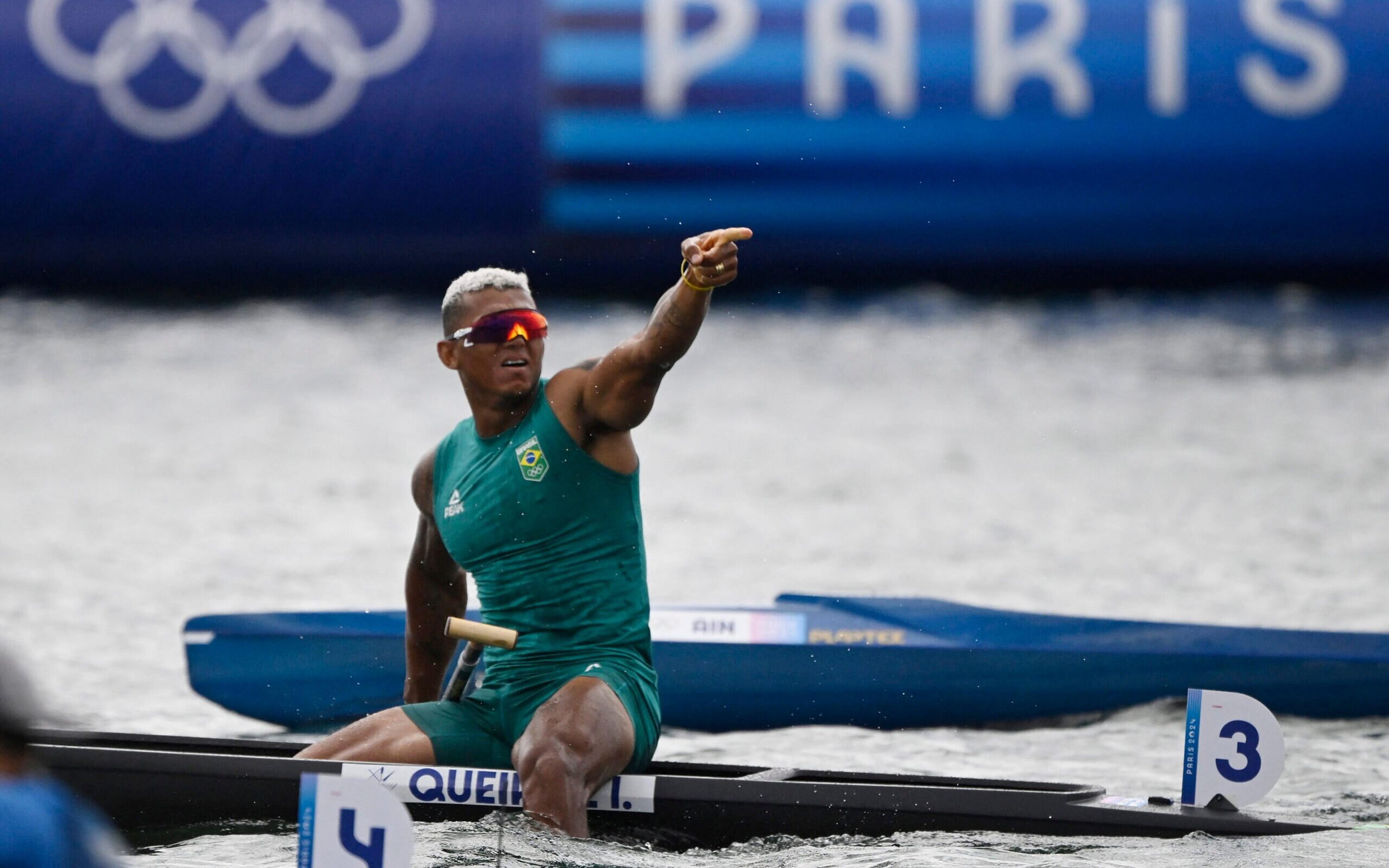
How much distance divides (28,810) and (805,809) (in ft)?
8.46

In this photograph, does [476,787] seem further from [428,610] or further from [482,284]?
[482,284]

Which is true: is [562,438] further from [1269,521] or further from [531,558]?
[1269,521]

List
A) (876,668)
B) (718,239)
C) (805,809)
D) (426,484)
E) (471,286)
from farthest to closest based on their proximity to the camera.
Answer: (876,668) → (426,484) → (471,286) → (805,809) → (718,239)

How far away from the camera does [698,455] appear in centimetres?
1346

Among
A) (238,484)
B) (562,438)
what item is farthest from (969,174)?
(562,438)

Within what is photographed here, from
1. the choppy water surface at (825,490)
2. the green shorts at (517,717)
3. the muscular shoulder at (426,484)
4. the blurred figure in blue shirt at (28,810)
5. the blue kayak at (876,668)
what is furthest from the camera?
the blue kayak at (876,668)

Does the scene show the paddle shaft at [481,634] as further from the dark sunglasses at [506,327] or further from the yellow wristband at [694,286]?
the yellow wristband at [694,286]

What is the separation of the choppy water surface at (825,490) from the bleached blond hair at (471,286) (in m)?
1.31

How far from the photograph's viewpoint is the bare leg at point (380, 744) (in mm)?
4750

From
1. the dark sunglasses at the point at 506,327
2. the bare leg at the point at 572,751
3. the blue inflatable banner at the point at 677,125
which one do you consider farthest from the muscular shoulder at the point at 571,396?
the blue inflatable banner at the point at 677,125

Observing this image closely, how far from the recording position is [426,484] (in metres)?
5.16

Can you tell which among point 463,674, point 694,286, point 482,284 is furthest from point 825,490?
point 694,286

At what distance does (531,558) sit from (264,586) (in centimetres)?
547

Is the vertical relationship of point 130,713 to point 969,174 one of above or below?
below
